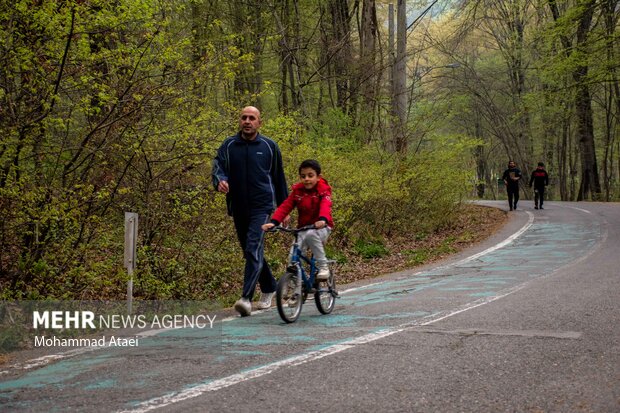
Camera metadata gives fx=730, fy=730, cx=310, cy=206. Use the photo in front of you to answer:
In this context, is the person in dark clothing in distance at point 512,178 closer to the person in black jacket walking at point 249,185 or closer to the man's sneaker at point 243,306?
the person in black jacket walking at point 249,185

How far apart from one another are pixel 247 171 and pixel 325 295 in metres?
1.66

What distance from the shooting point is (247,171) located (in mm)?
7992

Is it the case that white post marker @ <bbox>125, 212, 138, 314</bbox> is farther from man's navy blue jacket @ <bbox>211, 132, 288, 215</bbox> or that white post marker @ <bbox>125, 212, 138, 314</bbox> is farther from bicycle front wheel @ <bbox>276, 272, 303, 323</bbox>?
bicycle front wheel @ <bbox>276, 272, 303, 323</bbox>

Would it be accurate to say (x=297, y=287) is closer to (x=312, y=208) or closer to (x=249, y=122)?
(x=312, y=208)

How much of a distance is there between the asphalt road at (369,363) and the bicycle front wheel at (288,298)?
127mm

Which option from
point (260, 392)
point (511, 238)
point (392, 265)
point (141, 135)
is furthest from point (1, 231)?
point (511, 238)

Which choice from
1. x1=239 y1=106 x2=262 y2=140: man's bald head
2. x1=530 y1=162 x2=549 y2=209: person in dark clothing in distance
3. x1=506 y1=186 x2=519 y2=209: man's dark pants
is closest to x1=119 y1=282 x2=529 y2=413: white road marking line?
x1=239 y1=106 x2=262 y2=140: man's bald head

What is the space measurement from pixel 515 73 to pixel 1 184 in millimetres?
48875

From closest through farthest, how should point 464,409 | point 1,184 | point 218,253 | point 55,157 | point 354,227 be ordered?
1. point 464,409
2. point 1,184
3. point 55,157
4. point 218,253
5. point 354,227

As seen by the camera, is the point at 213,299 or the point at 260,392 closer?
the point at 260,392

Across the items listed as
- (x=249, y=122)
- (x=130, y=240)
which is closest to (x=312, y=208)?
(x=249, y=122)

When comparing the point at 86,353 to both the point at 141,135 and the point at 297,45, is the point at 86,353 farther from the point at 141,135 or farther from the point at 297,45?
the point at 297,45

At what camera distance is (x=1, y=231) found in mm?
8055

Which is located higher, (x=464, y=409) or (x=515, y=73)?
(x=515, y=73)
